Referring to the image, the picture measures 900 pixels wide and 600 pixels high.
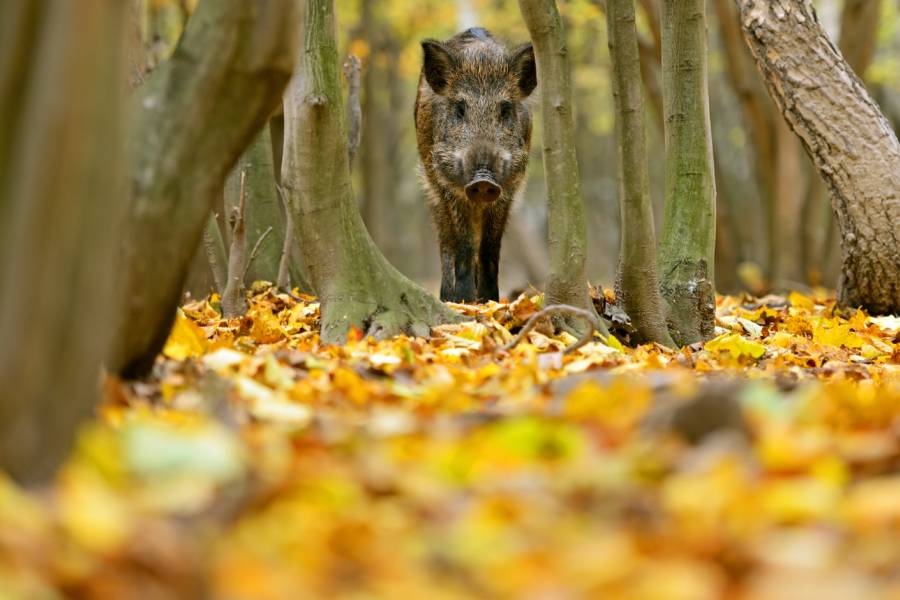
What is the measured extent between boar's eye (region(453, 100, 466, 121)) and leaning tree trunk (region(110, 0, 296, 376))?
21.5 ft

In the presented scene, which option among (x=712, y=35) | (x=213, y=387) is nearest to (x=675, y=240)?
(x=213, y=387)

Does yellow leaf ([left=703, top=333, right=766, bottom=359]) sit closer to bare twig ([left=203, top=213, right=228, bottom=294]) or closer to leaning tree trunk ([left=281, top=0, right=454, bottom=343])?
leaning tree trunk ([left=281, top=0, right=454, bottom=343])

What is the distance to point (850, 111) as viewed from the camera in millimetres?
7988

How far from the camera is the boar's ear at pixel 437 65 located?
9.94 m

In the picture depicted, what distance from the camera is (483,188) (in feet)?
30.1

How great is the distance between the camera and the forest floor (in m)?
2.04

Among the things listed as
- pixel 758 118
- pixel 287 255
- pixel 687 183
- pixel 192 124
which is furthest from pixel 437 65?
pixel 192 124

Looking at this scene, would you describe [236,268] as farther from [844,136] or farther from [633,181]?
[844,136]

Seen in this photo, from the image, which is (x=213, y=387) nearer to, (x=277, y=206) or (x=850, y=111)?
(x=277, y=206)

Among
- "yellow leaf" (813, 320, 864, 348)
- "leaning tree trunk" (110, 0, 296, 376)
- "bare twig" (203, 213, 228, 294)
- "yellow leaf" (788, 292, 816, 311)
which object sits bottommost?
"yellow leaf" (788, 292, 816, 311)

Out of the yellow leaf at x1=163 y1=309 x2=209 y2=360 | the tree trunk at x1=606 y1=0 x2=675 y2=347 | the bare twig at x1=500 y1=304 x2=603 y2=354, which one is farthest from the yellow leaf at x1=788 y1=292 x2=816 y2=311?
the yellow leaf at x1=163 y1=309 x2=209 y2=360

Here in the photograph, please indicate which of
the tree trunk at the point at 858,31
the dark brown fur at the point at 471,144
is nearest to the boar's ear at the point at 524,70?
the dark brown fur at the point at 471,144

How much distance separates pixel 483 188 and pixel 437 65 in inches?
58.6

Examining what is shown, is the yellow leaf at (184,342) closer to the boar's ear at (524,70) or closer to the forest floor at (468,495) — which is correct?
the forest floor at (468,495)
